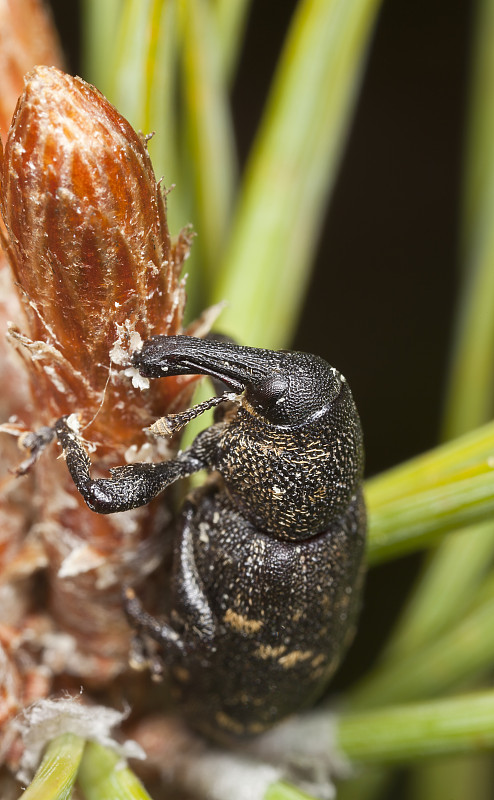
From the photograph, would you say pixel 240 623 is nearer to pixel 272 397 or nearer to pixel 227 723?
pixel 227 723

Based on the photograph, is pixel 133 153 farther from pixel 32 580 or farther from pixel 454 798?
pixel 454 798

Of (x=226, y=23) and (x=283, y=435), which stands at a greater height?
(x=226, y=23)

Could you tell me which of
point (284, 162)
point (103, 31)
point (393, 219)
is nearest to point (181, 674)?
point (284, 162)

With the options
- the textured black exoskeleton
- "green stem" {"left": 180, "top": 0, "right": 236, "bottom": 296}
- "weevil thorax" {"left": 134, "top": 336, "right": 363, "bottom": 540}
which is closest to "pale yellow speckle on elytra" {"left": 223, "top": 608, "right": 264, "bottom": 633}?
the textured black exoskeleton

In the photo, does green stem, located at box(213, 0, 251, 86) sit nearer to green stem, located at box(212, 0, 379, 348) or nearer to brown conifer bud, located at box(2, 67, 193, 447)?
green stem, located at box(212, 0, 379, 348)

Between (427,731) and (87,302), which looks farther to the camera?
(427,731)

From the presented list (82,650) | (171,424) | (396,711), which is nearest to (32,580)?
(82,650)
